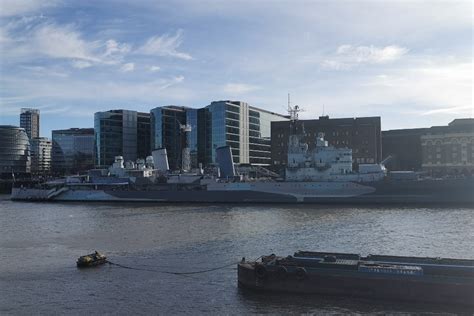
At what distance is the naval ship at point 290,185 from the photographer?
5350 cm

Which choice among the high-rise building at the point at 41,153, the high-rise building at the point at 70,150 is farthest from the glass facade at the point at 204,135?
the high-rise building at the point at 41,153

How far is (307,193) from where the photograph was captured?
5794 cm

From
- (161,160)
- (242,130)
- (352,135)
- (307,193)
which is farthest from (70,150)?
(307,193)

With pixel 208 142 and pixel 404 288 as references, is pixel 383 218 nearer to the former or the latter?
pixel 404 288

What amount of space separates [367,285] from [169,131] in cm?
11037

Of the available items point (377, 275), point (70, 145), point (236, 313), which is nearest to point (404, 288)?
point (377, 275)

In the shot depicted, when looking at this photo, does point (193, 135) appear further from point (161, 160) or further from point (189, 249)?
point (189, 249)

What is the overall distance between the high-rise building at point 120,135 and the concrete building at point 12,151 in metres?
34.4

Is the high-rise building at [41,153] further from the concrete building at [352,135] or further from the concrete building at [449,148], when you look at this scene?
the concrete building at [449,148]

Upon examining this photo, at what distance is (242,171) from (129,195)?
96.0 feet

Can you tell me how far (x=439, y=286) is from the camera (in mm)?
17297

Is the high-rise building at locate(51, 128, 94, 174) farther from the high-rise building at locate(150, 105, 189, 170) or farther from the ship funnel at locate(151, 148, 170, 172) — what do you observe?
the ship funnel at locate(151, 148, 170, 172)

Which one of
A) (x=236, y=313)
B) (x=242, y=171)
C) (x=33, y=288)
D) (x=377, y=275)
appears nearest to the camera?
(x=236, y=313)

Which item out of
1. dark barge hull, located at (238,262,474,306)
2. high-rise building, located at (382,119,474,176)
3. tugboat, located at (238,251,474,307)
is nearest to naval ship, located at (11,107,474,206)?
tugboat, located at (238,251,474,307)
